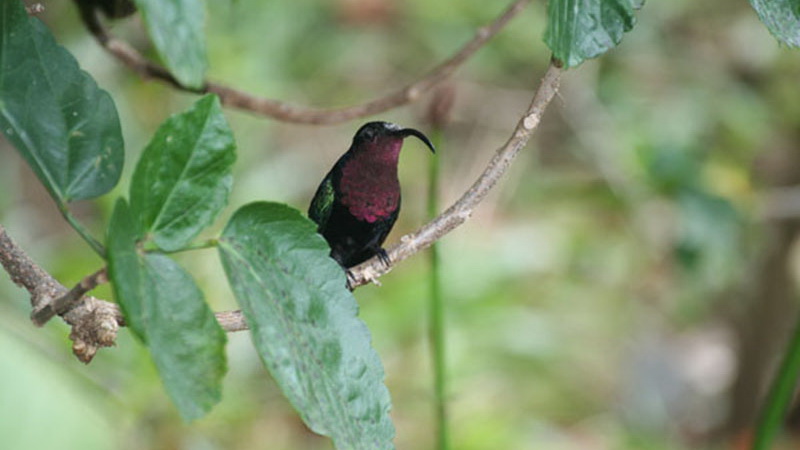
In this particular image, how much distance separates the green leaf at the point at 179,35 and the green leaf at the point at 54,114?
0.18 m

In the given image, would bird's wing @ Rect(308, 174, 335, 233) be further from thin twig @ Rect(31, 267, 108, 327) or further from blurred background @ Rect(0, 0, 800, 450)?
blurred background @ Rect(0, 0, 800, 450)

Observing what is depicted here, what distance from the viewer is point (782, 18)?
0.82m

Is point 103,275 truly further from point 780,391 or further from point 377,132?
point 780,391

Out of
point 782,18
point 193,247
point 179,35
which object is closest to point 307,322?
point 193,247

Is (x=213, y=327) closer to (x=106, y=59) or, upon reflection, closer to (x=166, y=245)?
(x=166, y=245)

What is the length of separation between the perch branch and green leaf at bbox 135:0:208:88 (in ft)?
0.49

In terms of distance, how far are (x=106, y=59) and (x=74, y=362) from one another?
1.23 meters

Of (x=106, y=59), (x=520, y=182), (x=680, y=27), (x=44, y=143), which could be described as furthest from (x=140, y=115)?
(x=44, y=143)

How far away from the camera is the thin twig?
25.5 inches

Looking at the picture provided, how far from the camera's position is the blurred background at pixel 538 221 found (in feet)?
8.41

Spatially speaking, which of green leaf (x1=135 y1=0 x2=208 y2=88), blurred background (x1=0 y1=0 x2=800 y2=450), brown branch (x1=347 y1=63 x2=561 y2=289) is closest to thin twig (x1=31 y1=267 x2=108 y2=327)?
green leaf (x1=135 y1=0 x2=208 y2=88)

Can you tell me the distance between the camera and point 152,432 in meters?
2.29

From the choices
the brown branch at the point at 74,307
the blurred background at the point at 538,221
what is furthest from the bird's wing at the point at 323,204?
the blurred background at the point at 538,221

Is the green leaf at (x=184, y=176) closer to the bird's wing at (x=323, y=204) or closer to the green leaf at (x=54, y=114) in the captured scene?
the green leaf at (x=54, y=114)
